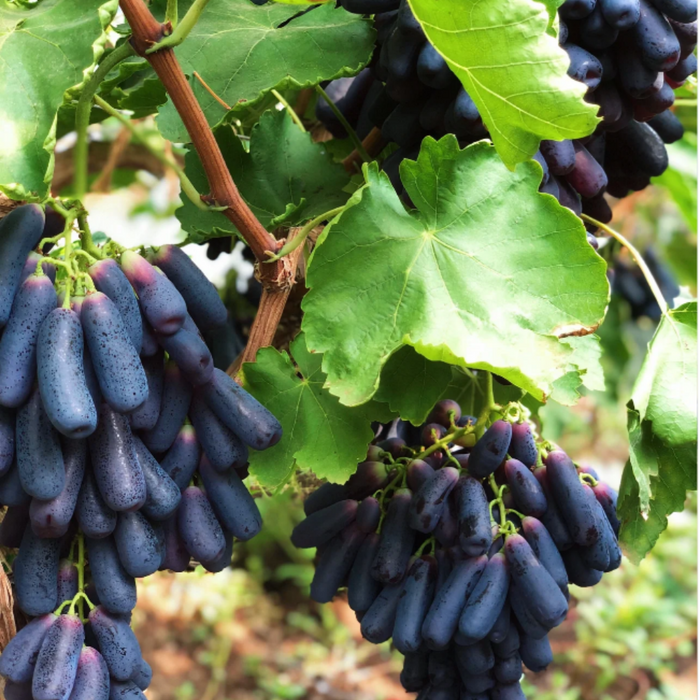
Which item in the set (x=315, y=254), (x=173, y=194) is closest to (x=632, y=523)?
(x=315, y=254)

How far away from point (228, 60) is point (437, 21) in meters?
0.23

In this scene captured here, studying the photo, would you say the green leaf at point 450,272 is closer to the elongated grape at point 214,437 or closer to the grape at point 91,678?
the elongated grape at point 214,437

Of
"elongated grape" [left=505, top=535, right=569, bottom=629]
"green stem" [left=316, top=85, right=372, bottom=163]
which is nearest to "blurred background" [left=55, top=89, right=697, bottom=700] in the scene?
"green stem" [left=316, top=85, right=372, bottom=163]

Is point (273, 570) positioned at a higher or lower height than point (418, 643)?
lower

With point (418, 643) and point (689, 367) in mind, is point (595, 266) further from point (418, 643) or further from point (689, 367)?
point (418, 643)

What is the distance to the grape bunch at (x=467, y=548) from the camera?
2.26ft

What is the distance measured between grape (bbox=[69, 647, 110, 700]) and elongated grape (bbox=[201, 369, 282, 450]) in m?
0.20

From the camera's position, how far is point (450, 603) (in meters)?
0.68

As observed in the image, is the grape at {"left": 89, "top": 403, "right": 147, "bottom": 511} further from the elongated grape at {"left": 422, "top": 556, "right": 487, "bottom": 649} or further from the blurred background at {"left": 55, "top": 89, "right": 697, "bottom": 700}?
the blurred background at {"left": 55, "top": 89, "right": 697, "bottom": 700}

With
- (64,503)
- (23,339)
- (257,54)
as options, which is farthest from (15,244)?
(257,54)

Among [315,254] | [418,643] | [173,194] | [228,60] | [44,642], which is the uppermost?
[228,60]

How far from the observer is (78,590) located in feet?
2.02

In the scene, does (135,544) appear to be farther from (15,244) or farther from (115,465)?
(15,244)

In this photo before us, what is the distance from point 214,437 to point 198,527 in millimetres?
73
